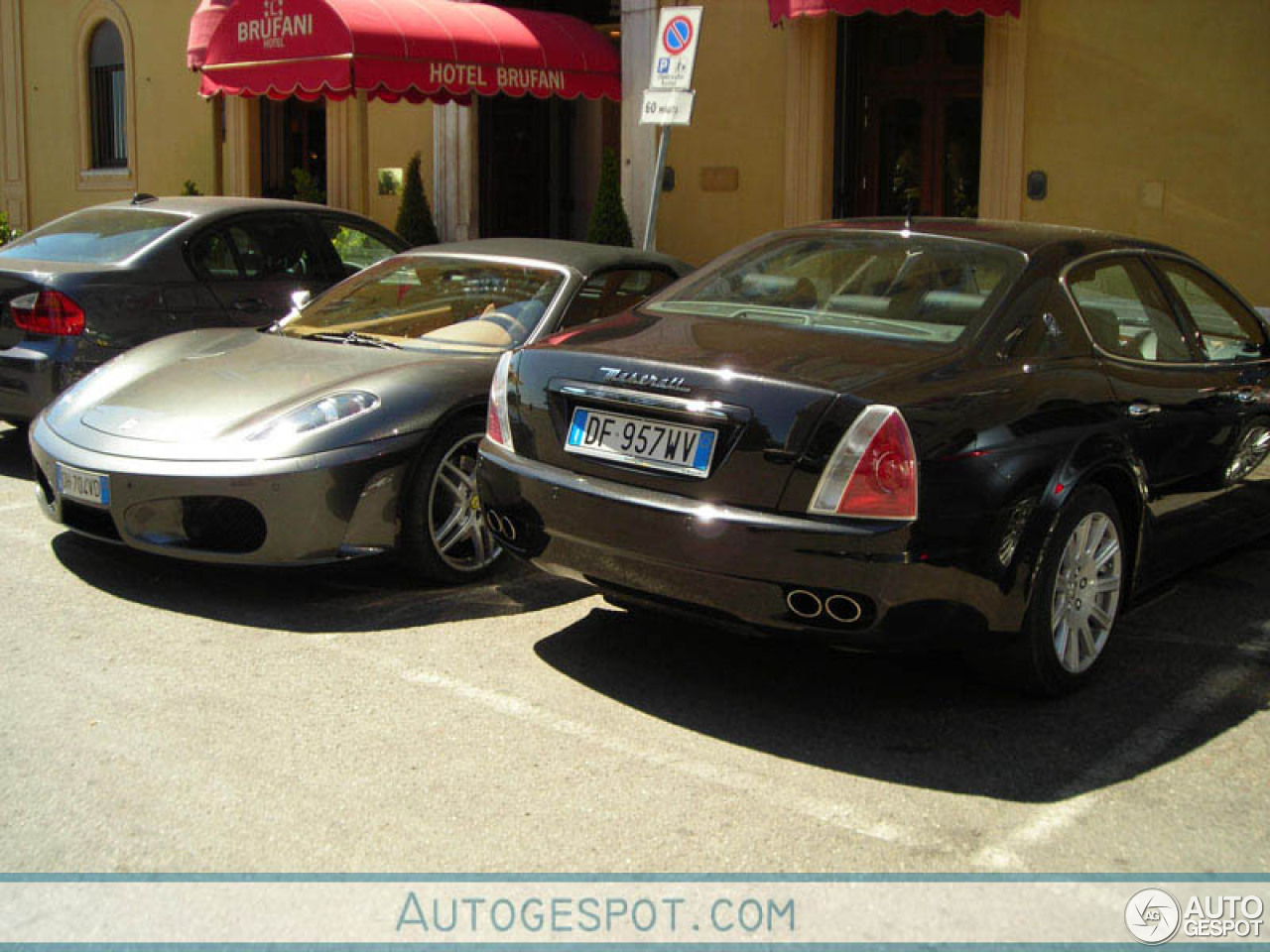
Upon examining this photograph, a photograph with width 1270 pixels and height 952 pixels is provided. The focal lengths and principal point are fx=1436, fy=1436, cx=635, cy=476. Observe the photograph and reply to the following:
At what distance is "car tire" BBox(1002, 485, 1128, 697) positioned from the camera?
4152 millimetres

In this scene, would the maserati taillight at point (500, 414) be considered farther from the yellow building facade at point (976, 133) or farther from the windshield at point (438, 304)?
the yellow building facade at point (976, 133)

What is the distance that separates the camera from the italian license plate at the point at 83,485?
201 inches

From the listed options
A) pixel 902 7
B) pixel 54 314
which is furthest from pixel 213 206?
pixel 902 7

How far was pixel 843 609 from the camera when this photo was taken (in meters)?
3.89

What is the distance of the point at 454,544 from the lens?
5.50m

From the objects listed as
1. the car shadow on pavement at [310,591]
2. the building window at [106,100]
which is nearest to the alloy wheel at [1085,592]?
the car shadow on pavement at [310,591]

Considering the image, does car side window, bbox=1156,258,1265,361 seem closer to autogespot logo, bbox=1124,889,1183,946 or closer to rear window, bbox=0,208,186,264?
autogespot logo, bbox=1124,889,1183,946

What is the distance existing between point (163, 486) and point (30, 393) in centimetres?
273

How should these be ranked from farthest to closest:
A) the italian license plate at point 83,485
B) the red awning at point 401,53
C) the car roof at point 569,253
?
1. the red awning at point 401,53
2. the car roof at point 569,253
3. the italian license plate at point 83,485

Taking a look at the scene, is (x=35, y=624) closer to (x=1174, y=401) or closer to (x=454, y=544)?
(x=454, y=544)

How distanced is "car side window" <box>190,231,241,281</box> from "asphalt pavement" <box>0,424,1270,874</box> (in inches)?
113

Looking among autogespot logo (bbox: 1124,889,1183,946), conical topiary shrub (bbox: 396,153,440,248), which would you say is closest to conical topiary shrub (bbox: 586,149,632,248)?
conical topiary shrub (bbox: 396,153,440,248)

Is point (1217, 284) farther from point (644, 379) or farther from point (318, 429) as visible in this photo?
point (318, 429)

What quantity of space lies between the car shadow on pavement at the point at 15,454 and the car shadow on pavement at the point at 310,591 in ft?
4.90
